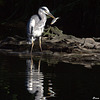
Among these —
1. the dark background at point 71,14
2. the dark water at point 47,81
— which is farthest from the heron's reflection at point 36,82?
the dark background at point 71,14

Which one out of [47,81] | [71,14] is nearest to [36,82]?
[47,81]

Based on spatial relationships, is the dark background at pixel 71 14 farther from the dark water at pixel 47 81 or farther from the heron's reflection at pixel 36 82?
the heron's reflection at pixel 36 82

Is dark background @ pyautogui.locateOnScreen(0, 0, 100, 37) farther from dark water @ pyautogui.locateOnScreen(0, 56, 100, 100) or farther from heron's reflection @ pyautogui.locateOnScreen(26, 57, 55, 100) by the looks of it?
heron's reflection @ pyautogui.locateOnScreen(26, 57, 55, 100)

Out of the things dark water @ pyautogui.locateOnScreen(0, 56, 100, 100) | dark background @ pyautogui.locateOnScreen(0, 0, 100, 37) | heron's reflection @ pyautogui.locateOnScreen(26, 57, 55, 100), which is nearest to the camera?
dark water @ pyautogui.locateOnScreen(0, 56, 100, 100)

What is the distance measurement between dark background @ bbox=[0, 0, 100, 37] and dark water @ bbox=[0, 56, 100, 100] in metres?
5.70

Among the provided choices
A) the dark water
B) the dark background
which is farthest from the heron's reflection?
the dark background

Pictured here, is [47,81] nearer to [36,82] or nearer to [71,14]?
[36,82]

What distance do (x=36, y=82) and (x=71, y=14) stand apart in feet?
33.1

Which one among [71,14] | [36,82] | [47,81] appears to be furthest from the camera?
[71,14]

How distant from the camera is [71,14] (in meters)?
17.8

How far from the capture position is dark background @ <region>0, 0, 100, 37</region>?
1597 centimetres

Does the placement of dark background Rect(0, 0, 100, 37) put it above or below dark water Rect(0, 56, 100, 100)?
above

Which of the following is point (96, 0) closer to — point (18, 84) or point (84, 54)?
point (84, 54)

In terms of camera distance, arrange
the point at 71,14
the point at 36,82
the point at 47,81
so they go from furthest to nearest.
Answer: the point at 71,14
the point at 47,81
the point at 36,82
